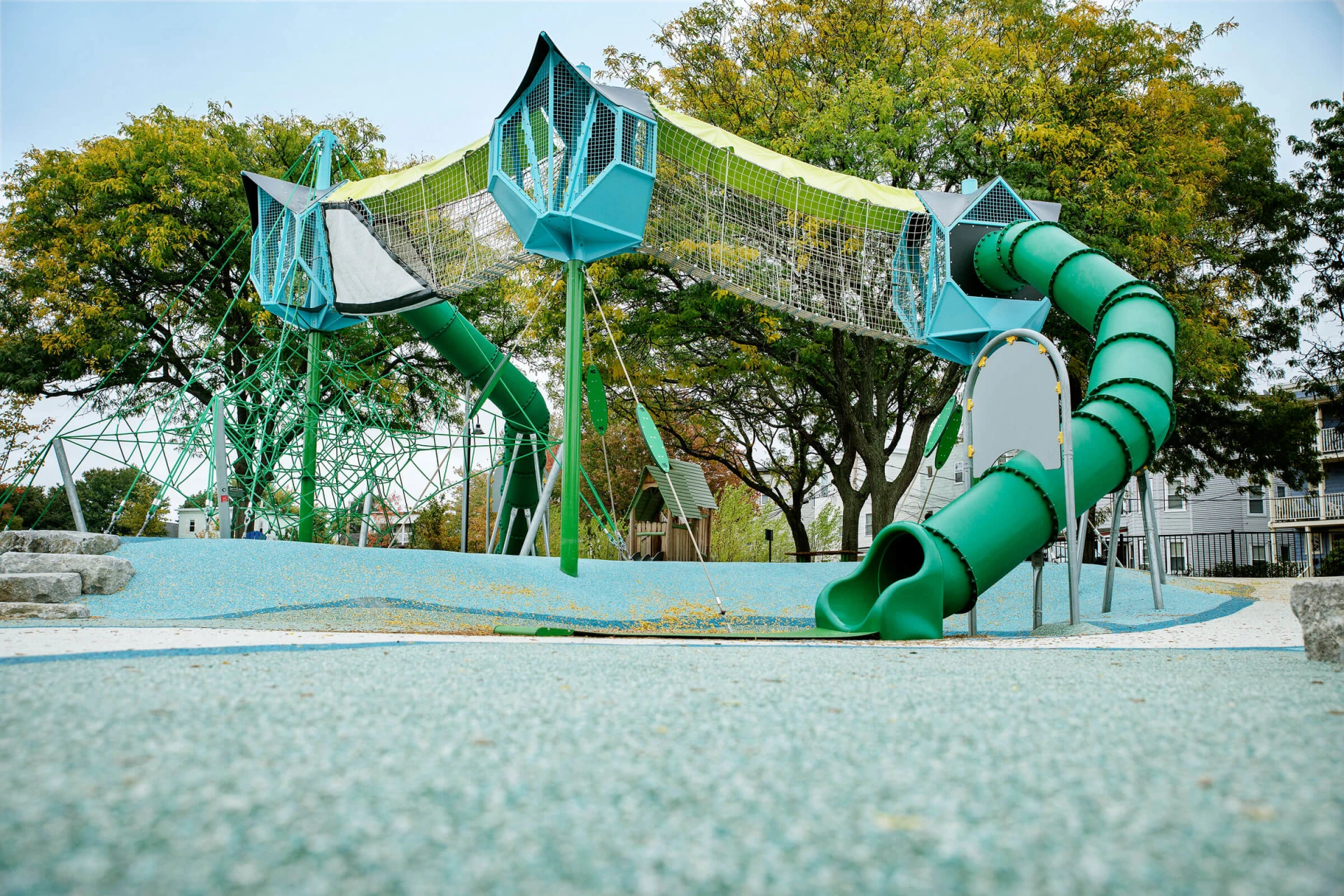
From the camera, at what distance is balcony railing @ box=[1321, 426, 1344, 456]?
2530 centimetres

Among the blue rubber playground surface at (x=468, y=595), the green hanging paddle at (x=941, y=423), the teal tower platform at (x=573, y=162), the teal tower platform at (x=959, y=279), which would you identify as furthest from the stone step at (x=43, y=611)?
the teal tower platform at (x=959, y=279)

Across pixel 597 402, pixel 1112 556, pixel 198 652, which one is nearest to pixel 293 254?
pixel 597 402

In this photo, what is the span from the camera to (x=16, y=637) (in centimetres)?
397

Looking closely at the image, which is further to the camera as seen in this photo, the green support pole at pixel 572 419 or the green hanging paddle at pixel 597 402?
the green hanging paddle at pixel 597 402

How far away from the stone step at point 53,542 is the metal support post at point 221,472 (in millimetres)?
1263

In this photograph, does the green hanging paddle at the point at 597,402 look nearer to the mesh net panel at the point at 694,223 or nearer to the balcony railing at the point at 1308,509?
the mesh net panel at the point at 694,223

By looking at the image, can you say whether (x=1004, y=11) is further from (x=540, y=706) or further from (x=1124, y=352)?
(x=540, y=706)

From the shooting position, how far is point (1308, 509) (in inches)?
1011

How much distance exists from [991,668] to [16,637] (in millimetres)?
4476

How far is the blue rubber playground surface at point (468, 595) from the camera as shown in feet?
21.0

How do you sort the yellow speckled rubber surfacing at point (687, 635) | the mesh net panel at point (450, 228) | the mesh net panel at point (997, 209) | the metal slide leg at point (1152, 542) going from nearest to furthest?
the yellow speckled rubber surfacing at point (687, 635), the metal slide leg at point (1152, 542), the mesh net panel at point (997, 209), the mesh net panel at point (450, 228)

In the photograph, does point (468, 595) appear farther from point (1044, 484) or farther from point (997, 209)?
point (997, 209)

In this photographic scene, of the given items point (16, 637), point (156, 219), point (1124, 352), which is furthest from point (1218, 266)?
point (156, 219)

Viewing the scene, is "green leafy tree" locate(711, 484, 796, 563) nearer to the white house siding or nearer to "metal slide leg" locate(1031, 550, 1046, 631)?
"metal slide leg" locate(1031, 550, 1046, 631)
